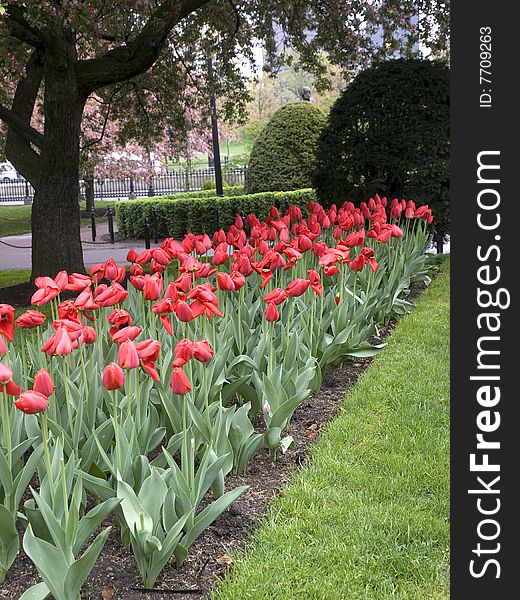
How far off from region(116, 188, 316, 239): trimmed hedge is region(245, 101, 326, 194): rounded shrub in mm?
1591

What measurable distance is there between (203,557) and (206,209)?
15295mm

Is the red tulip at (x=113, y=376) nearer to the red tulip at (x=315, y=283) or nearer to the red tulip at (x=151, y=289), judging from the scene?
the red tulip at (x=151, y=289)

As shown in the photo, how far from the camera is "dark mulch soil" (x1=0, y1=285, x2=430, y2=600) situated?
8.86ft

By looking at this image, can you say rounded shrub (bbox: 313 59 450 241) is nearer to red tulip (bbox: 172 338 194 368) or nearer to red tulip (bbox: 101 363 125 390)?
red tulip (bbox: 172 338 194 368)

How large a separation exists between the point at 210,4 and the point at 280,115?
922 cm

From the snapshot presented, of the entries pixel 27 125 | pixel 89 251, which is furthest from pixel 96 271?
pixel 89 251

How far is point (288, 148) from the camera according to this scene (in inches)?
775

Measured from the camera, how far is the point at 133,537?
261cm

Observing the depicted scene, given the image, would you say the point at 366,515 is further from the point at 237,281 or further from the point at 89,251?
the point at 89,251

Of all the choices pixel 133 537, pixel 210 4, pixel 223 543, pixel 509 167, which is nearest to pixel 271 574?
pixel 223 543

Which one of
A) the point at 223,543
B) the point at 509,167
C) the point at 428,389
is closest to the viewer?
the point at 509,167

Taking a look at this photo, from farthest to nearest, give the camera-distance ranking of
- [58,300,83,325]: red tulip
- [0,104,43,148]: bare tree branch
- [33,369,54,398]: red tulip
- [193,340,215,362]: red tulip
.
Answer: [0,104,43,148]: bare tree branch → [58,300,83,325]: red tulip → [193,340,215,362]: red tulip → [33,369,54,398]: red tulip

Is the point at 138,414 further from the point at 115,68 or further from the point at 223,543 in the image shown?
the point at 115,68

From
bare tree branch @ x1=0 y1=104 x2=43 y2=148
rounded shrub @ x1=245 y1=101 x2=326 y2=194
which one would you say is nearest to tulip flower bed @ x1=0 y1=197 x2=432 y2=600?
bare tree branch @ x1=0 y1=104 x2=43 y2=148
